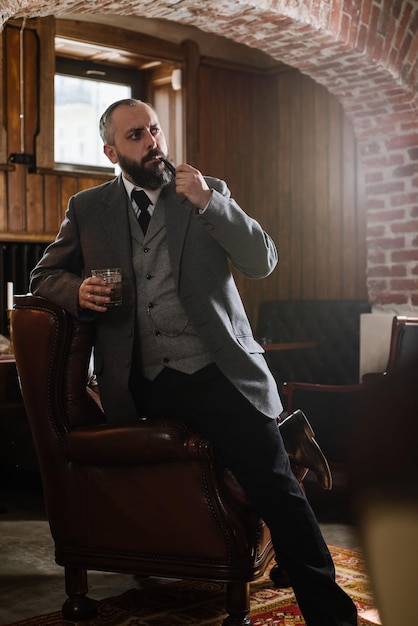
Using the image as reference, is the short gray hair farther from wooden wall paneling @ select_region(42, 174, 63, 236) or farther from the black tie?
wooden wall paneling @ select_region(42, 174, 63, 236)

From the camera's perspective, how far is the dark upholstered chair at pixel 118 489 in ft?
8.13

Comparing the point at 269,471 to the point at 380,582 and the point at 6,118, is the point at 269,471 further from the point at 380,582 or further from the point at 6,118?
the point at 6,118

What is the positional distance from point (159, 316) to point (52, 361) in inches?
15.3

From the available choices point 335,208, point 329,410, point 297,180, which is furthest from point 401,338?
point 297,180

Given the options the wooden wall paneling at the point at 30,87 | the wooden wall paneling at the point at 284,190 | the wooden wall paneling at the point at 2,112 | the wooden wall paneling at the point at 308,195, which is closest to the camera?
the wooden wall paneling at the point at 2,112

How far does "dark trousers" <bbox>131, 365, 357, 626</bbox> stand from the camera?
7.57 ft

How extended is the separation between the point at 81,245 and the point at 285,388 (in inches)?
82.6

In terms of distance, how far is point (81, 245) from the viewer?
2734mm

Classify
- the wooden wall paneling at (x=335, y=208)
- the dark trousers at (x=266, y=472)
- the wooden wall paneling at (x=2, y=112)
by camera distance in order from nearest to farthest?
the dark trousers at (x=266, y=472), the wooden wall paneling at (x=2, y=112), the wooden wall paneling at (x=335, y=208)

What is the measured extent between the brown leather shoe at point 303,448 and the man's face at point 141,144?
0.90 m

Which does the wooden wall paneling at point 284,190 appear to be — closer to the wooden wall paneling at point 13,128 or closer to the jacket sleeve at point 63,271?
the wooden wall paneling at point 13,128

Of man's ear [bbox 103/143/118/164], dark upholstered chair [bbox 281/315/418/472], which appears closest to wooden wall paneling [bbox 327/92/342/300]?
dark upholstered chair [bbox 281/315/418/472]

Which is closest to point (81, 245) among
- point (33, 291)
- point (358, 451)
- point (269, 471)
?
point (33, 291)

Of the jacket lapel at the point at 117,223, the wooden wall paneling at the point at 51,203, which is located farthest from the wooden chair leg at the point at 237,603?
the wooden wall paneling at the point at 51,203
